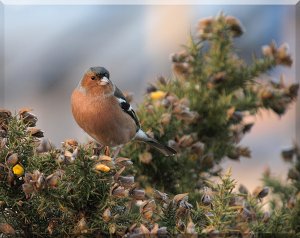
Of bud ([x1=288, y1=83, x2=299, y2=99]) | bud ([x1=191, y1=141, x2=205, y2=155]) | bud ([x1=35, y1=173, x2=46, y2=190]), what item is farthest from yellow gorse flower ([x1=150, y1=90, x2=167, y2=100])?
bud ([x1=35, y1=173, x2=46, y2=190])

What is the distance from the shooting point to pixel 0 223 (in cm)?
141

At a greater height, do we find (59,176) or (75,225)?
(59,176)

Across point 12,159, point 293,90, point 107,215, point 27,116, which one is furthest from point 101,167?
point 293,90

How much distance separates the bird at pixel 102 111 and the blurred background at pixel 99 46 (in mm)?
2937

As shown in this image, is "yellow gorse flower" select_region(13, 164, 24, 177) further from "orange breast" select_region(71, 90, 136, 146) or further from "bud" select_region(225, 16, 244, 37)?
"bud" select_region(225, 16, 244, 37)

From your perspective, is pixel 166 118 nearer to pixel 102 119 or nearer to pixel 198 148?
pixel 198 148

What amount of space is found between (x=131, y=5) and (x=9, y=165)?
524 centimetres

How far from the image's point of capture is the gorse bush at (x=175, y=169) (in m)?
1.40

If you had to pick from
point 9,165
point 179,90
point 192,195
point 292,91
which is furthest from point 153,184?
point 9,165

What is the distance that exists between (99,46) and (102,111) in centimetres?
347

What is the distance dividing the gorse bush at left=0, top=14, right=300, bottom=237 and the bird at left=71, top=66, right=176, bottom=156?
0.41m

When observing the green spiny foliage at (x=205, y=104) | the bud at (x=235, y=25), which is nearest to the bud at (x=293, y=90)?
the green spiny foliage at (x=205, y=104)

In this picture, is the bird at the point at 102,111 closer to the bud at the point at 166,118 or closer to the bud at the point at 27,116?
the bud at the point at 166,118

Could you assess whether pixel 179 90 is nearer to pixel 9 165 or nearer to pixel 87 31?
pixel 9 165
